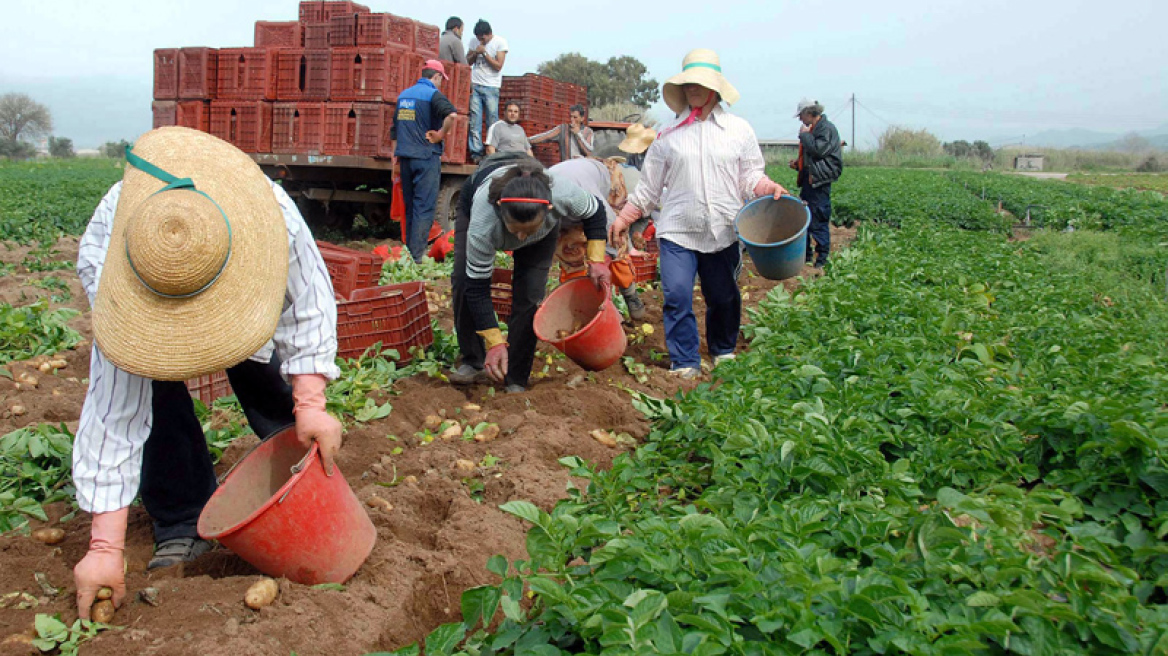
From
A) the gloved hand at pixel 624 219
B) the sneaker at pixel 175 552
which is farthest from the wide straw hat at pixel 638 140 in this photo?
the sneaker at pixel 175 552

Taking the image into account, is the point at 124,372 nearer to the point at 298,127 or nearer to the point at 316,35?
Result: the point at 298,127

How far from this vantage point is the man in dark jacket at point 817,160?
32.4ft

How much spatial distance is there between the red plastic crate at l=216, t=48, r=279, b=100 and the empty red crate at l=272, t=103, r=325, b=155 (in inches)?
12.3

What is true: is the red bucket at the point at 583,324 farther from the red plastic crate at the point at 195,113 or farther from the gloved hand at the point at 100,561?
the red plastic crate at the point at 195,113

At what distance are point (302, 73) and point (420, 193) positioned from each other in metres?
2.83

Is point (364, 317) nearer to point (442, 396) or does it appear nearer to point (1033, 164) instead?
point (442, 396)

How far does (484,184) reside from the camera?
467 cm

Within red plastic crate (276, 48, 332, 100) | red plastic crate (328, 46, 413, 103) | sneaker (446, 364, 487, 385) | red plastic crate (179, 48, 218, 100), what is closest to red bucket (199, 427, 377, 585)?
sneaker (446, 364, 487, 385)

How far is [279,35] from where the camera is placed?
11.2 m

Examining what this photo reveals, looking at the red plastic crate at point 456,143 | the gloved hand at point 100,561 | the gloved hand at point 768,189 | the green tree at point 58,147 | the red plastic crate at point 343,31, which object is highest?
the green tree at point 58,147

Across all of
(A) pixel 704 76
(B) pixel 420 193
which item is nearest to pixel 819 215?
(B) pixel 420 193

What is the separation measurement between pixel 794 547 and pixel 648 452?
4.89ft

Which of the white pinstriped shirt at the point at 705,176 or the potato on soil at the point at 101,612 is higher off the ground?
the white pinstriped shirt at the point at 705,176

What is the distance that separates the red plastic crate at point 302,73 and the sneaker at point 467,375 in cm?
629
